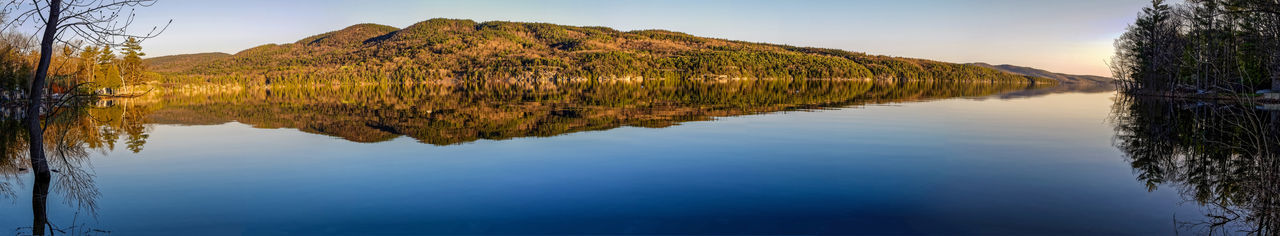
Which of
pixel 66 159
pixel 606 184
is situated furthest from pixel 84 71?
pixel 606 184

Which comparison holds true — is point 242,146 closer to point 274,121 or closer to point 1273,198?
point 274,121

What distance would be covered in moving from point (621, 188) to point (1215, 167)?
49.8 ft

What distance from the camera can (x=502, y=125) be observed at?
99.0 ft

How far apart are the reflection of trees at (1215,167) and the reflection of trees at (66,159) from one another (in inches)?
704

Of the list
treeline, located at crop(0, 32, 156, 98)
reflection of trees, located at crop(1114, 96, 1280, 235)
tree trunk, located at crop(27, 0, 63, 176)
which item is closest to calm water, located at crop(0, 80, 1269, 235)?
reflection of trees, located at crop(1114, 96, 1280, 235)

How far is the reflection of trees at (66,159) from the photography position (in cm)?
1215

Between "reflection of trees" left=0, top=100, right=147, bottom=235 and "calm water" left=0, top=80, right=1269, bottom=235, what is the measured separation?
0.34 ft

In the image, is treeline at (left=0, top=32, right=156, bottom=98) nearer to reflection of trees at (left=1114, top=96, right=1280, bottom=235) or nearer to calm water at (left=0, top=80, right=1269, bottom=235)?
calm water at (left=0, top=80, right=1269, bottom=235)

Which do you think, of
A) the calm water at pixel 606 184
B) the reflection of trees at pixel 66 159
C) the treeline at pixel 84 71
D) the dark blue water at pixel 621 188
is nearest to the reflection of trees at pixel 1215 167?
the calm water at pixel 606 184

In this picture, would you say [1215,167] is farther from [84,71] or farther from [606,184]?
[84,71]

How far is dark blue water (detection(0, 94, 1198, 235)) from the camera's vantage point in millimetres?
10703

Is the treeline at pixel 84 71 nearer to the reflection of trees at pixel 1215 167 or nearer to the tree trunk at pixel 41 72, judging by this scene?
the tree trunk at pixel 41 72

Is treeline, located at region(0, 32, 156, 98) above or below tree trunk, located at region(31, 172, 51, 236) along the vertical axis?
above

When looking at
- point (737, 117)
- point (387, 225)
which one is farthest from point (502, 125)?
point (387, 225)
